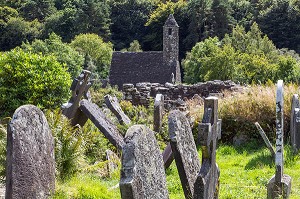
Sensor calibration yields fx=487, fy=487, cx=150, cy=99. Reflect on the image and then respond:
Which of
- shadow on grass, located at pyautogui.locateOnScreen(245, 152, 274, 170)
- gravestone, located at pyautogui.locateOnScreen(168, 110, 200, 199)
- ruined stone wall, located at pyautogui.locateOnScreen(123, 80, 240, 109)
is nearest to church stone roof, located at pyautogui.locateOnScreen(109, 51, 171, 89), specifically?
ruined stone wall, located at pyautogui.locateOnScreen(123, 80, 240, 109)

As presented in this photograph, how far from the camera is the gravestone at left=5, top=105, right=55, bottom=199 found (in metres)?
4.48

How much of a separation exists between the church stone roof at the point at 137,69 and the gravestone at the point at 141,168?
34.3 m

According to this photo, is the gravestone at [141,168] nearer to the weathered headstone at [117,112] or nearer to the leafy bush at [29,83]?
the weathered headstone at [117,112]

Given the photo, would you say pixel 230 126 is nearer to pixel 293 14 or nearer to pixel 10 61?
pixel 10 61

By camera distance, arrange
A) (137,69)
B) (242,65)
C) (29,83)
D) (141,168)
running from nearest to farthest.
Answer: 1. (141,168)
2. (29,83)
3. (242,65)
4. (137,69)

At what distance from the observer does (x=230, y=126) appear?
36.7 ft

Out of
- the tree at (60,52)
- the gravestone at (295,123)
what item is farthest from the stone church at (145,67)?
the gravestone at (295,123)

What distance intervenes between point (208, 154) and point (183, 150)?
0.37 meters

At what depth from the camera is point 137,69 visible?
129 ft

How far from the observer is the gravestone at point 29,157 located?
448 centimetres

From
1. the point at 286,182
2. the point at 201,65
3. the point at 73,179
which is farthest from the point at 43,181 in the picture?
the point at 201,65

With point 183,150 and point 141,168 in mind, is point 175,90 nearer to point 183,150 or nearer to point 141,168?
point 183,150

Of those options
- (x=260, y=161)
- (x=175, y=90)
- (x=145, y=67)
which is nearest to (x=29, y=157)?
(x=260, y=161)

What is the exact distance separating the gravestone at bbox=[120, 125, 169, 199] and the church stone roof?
3425 centimetres
